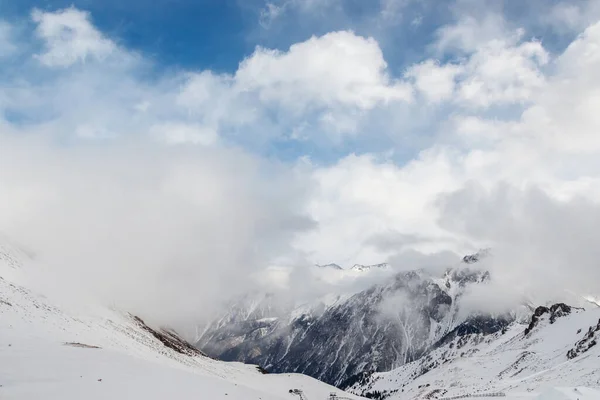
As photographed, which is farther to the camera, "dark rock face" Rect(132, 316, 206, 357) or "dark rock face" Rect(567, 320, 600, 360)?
"dark rock face" Rect(567, 320, 600, 360)

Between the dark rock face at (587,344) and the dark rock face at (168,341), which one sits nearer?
the dark rock face at (168,341)

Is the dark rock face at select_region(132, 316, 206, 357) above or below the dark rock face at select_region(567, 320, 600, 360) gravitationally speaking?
below

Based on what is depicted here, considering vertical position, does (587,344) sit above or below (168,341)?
above

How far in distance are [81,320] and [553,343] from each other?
175 m

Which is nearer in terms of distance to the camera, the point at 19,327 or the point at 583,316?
the point at 19,327

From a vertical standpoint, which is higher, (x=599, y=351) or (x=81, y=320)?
(x=599, y=351)

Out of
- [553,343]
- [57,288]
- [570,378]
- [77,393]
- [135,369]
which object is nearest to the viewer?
[77,393]

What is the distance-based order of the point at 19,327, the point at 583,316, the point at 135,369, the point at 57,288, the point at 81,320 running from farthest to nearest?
1. the point at 583,316
2. the point at 57,288
3. the point at 81,320
4. the point at 19,327
5. the point at 135,369

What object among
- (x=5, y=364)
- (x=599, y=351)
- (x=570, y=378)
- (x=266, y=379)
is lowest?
(x=266, y=379)

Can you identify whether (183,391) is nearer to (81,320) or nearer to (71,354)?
(71,354)

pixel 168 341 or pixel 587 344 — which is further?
pixel 587 344

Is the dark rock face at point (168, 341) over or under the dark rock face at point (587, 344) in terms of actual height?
under

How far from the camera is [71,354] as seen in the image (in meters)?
27.4

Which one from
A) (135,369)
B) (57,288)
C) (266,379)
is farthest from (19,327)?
(266,379)
